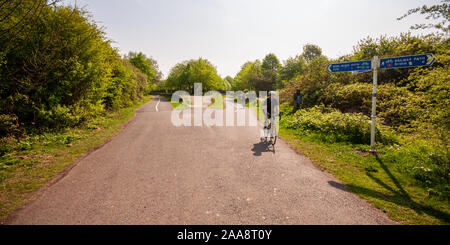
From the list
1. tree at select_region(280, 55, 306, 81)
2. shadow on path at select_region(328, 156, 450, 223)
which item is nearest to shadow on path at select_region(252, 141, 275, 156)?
shadow on path at select_region(328, 156, 450, 223)

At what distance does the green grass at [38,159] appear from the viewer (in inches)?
163

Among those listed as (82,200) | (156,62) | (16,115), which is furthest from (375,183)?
(156,62)

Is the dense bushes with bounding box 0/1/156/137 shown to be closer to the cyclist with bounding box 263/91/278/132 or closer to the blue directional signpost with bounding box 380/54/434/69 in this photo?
the cyclist with bounding box 263/91/278/132

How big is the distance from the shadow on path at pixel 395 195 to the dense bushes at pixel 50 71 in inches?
432

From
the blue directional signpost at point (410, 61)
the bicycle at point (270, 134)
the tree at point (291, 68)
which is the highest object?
the tree at point (291, 68)

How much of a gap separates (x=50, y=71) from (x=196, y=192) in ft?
32.1

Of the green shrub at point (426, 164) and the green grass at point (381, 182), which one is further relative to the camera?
the green shrub at point (426, 164)

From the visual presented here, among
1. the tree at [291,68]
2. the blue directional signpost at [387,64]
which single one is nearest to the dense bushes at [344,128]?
the blue directional signpost at [387,64]

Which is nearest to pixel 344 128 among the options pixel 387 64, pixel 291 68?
pixel 387 64

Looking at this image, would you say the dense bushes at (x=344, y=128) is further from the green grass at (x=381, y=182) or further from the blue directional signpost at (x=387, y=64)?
the blue directional signpost at (x=387, y=64)

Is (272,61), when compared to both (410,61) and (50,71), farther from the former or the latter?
(50,71)

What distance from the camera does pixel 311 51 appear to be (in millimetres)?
61844

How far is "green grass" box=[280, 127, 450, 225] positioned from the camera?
337 cm
